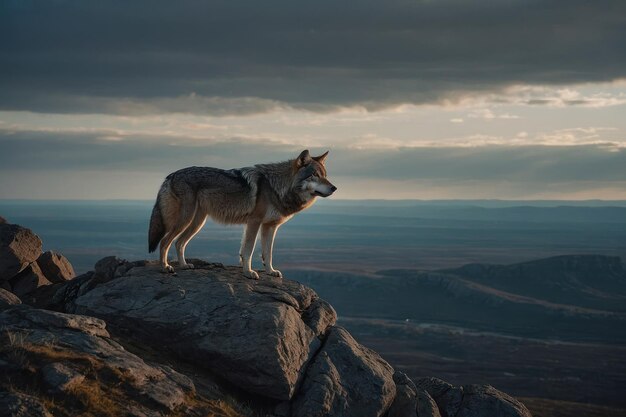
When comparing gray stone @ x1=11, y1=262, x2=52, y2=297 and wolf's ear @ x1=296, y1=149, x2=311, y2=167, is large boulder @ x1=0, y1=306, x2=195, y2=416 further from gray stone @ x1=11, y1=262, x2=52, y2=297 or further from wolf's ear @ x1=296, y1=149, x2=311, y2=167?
gray stone @ x1=11, y1=262, x2=52, y2=297

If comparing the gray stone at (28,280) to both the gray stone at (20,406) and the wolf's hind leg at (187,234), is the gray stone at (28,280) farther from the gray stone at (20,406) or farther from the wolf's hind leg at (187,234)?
the gray stone at (20,406)

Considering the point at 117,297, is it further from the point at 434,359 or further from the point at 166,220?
the point at 434,359

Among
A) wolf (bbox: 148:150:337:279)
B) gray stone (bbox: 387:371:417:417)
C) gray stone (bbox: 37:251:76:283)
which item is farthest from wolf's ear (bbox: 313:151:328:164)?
gray stone (bbox: 37:251:76:283)

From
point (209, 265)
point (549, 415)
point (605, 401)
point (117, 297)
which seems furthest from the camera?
point (605, 401)

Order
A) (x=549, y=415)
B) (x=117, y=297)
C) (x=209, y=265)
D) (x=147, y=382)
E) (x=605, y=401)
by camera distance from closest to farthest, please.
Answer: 1. (x=147, y=382)
2. (x=117, y=297)
3. (x=209, y=265)
4. (x=549, y=415)
5. (x=605, y=401)

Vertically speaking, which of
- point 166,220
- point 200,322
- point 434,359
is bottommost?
point 434,359

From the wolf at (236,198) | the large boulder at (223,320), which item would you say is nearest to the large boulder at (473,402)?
the large boulder at (223,320)

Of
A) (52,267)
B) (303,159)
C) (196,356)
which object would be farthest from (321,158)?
(52,267)

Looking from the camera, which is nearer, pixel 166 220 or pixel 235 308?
pixel 235 308

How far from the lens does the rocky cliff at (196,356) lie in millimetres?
14586

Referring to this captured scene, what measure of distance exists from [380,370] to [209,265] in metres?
6.51

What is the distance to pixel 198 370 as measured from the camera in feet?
61.3

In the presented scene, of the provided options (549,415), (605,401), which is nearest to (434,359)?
(605,401)

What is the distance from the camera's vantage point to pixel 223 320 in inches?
754
